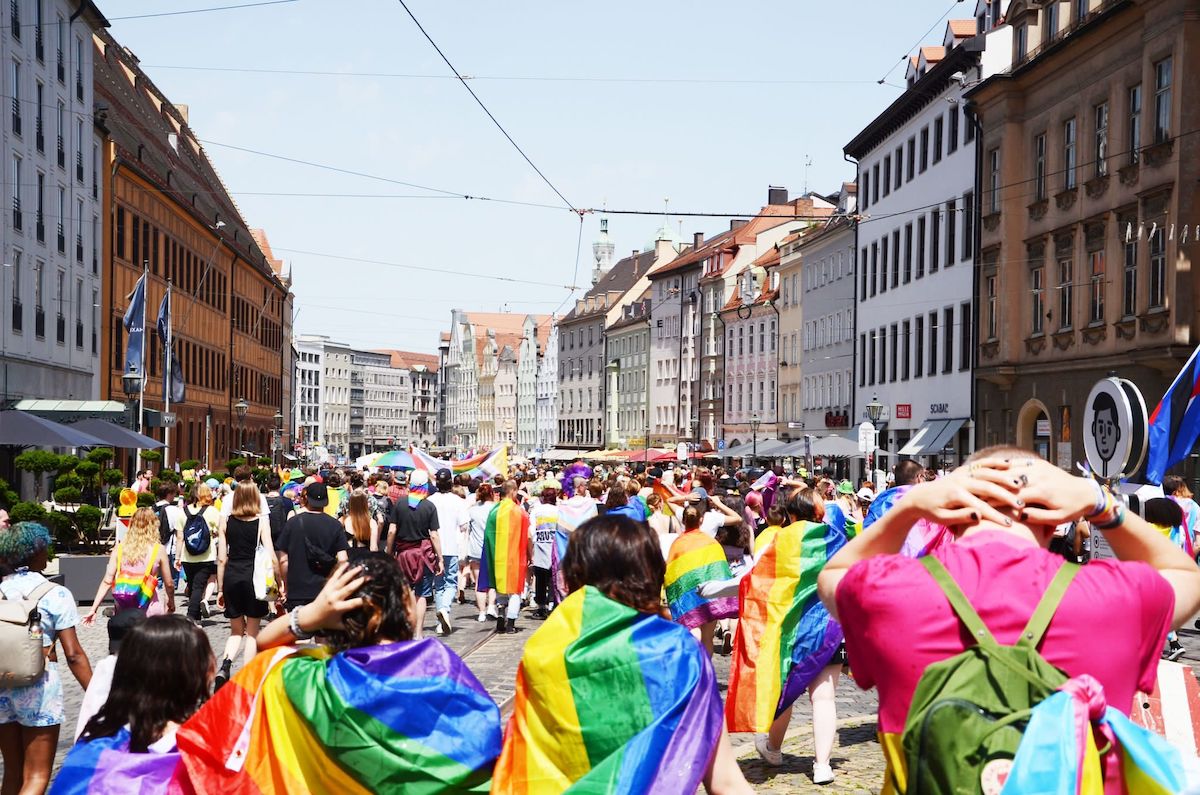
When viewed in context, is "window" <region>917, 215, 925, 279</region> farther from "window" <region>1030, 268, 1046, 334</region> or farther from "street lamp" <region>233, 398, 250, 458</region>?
"street lamp" <region>233, 398, 250, 458</region>

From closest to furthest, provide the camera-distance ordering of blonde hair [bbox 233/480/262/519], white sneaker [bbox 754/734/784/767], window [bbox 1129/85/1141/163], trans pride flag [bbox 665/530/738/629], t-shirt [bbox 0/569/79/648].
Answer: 1. t-shirt [bbox 0/569/79/648]
2. white sneaker [bbox 754/734/784/767]
3. trans pride flag [bbox 665/530/738/629]
4. blonde hair [bbox 233/480/262/519]
5. window [bbox 1129/85/1141/163]

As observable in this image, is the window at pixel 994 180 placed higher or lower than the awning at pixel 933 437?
higher

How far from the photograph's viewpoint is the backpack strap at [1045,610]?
145 inches

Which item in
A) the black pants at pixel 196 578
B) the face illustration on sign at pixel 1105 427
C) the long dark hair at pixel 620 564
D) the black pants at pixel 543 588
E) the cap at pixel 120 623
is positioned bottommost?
the black pants at pixel 543 588

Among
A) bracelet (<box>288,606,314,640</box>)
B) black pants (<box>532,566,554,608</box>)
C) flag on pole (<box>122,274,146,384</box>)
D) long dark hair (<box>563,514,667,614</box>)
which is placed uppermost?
flag on pole (<box>122,274,146,384</box>)

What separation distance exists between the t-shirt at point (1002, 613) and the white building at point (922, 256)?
37417 millimetres

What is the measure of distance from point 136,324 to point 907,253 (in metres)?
24.7

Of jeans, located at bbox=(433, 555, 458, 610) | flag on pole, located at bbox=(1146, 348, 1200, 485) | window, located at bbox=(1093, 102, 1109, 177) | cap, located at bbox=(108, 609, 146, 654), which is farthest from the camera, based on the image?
window, located at bbox=(1093, 102, 1109, 177)

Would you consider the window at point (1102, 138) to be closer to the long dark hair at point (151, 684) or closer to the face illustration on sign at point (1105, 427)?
the face illustration on sign at point (1105, 427)

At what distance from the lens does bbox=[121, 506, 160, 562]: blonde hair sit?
13.3 meters

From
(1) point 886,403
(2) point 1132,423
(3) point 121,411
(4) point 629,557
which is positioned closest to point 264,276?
(1) point 886,403

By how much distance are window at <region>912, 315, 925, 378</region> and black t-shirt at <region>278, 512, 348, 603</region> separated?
3976cm

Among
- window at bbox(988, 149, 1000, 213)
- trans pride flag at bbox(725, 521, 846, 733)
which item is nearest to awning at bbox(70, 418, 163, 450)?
window at bbox(988, 149, 1000, 213)

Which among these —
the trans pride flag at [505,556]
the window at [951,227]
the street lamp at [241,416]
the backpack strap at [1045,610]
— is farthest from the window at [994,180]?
the street lamp at [241,416]
